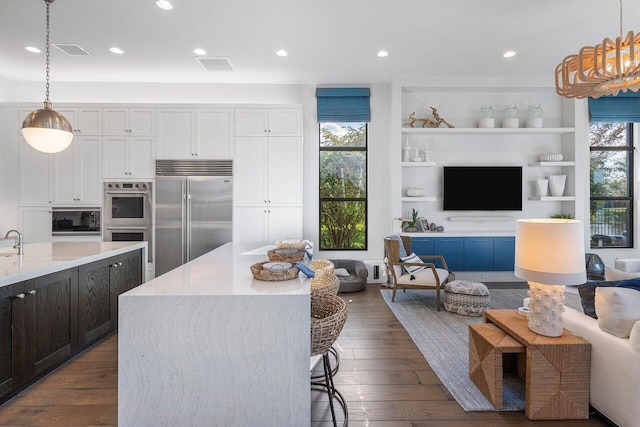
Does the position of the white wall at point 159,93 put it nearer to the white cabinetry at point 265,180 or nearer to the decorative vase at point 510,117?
the white cabinetry at point 265,180

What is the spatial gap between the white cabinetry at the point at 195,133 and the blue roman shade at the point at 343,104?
1.44m

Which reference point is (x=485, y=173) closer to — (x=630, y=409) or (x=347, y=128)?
(x=347, y=128)

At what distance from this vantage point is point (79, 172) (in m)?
4.64

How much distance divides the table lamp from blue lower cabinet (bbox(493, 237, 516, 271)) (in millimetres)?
3243

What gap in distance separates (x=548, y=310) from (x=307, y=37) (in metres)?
3.52

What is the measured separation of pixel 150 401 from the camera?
1505mm

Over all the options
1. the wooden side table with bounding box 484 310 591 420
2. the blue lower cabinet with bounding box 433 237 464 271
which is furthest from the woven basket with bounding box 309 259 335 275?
the blue lower cabinet with bounding box 433 237 464 271

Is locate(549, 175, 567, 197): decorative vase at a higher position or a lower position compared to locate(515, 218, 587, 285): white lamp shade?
higher

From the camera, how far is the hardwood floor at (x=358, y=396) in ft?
6.23

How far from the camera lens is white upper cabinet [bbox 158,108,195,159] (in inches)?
184

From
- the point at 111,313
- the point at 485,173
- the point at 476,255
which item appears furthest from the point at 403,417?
the point at 485,173

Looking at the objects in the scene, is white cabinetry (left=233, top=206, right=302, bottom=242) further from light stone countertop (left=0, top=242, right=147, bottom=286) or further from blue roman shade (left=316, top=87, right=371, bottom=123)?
blue roman shade (left=316, top=87, right=371, bottom=123)

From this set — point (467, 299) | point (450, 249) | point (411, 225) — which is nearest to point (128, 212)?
point (411, 225)

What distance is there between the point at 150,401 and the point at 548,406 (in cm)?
215
